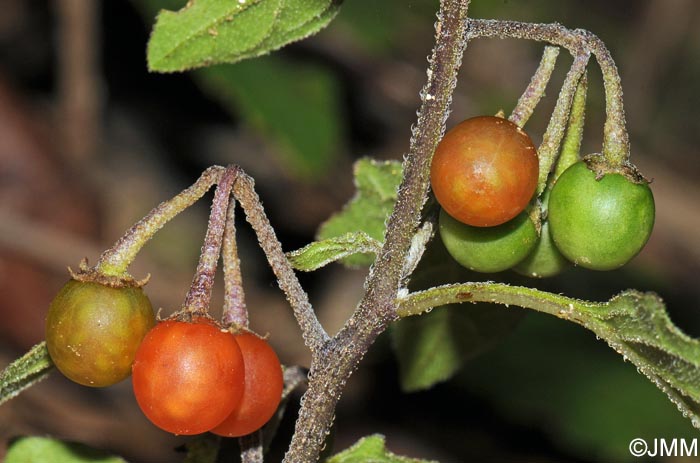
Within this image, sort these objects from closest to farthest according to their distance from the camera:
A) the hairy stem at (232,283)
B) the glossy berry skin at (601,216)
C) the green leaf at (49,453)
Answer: the glossy berry skin at (601,216), the hairy stem at (232,283), the green leaf at (49,453)

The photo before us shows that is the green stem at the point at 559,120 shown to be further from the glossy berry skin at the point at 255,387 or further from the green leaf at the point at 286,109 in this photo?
the green leaf at the point at 286,109

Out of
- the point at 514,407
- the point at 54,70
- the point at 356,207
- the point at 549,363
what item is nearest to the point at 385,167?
the point at 356,207

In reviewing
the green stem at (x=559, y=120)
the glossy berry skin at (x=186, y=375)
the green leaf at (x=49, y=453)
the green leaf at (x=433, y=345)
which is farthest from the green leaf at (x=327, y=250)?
the green leaf at (x=49, y=453)

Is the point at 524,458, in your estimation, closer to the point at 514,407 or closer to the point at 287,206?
the point at 514,407

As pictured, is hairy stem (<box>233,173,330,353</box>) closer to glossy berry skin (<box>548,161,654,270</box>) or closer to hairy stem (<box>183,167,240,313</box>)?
hairy stem (<box>183,167,240,313</box>)

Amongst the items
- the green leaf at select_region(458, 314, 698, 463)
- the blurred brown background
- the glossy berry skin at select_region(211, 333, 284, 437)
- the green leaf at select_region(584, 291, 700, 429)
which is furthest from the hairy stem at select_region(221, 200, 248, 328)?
the green leaf at select_region(458, 314, 698, 463)
